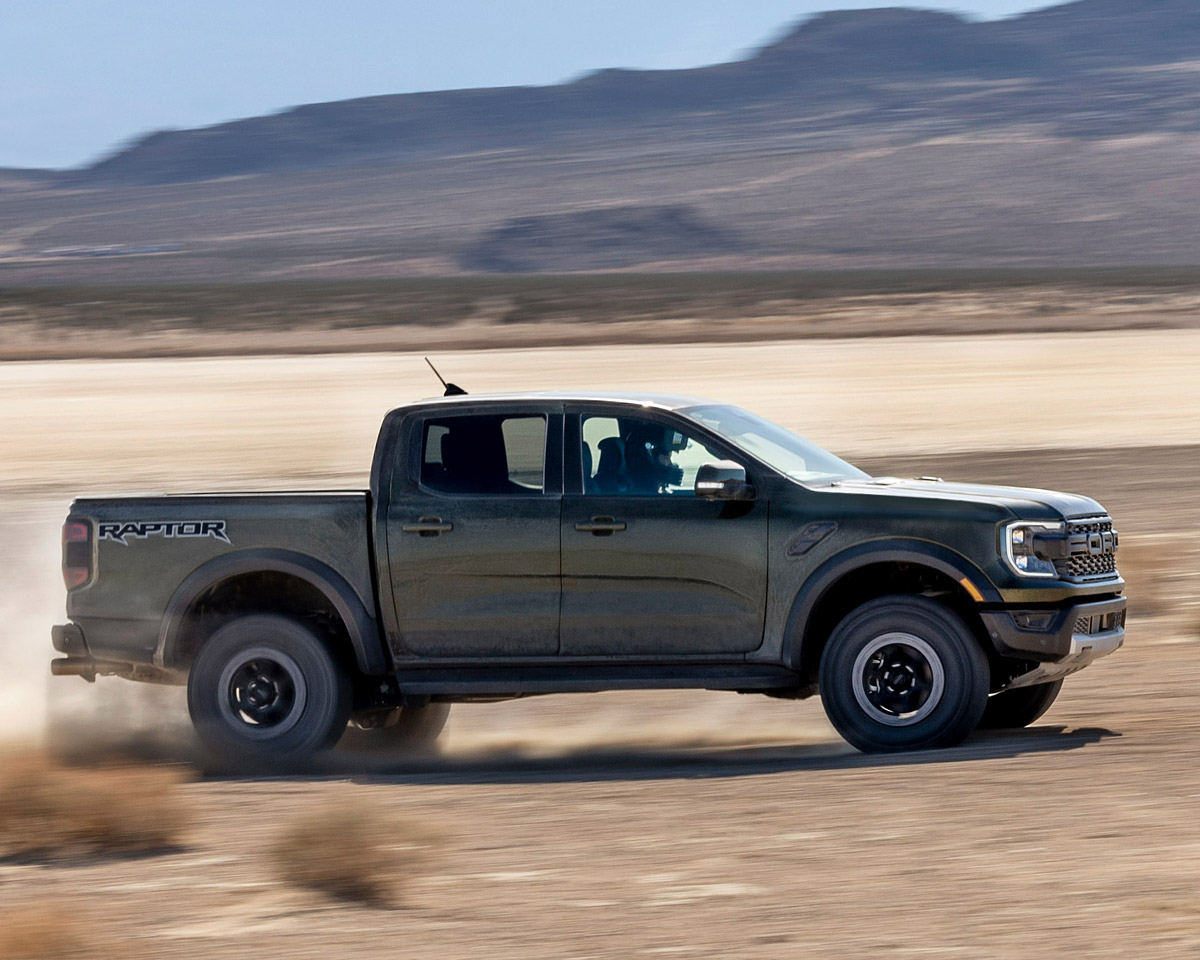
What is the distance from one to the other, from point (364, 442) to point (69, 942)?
19727 millimetres

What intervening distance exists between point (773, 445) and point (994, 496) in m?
1.07

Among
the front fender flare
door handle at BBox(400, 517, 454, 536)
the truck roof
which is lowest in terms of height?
the front fender flare

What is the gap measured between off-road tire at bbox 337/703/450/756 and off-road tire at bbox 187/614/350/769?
3.02ft

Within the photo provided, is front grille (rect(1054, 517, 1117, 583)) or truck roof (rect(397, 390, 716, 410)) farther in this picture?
truck roof (rect(397, 390, 716, 410))

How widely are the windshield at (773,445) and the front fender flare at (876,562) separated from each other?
17.4 inches

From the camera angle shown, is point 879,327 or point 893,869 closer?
Result: point 893,869

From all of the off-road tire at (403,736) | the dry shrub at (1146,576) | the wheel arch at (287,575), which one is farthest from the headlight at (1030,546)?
the dry shrub at (1146,576)

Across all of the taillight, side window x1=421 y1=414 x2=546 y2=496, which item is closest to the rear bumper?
the taillight

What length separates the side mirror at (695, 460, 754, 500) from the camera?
7.89 m

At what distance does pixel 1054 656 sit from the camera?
26.0ft

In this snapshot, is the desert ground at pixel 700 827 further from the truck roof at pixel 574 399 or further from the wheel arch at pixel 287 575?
the truck roof at pixel 574 399

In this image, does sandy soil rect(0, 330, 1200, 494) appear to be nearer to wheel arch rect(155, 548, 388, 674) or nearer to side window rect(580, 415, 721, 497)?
wheel arch rect(155, 548, 388, 674)

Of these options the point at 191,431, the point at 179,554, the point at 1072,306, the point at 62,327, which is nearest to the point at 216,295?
the point at 62,327

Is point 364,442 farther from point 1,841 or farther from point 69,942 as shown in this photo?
point 69,942
